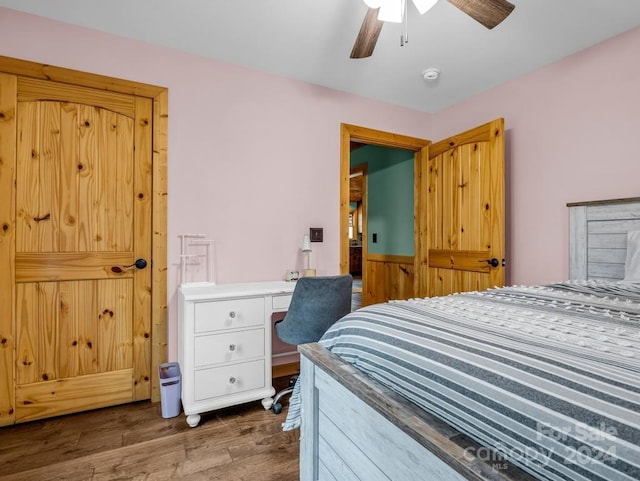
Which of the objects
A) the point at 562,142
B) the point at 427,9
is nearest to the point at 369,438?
the point at 427,9

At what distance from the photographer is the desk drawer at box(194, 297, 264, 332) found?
204cm

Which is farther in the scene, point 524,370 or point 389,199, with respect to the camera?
point 389,199

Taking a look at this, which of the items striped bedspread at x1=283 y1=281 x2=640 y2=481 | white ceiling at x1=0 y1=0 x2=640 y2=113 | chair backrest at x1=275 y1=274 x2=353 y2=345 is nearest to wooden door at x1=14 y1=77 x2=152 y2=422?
white ceiling at x1=0 y1=0 x2=640 y2=113

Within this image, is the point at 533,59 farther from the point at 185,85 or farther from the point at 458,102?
the point at 185,85

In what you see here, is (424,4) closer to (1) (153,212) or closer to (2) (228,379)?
(1) (153,212)

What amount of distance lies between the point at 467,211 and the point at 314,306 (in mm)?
1739

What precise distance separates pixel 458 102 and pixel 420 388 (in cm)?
321

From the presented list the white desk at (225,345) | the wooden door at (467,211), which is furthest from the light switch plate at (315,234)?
the wooden door at (467,211)

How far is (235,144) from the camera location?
261 cm

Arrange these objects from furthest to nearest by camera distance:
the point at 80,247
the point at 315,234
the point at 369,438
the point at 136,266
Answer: the point at 315,234 < the point at 136,266 < the point at 80,247 < the point at 369,438

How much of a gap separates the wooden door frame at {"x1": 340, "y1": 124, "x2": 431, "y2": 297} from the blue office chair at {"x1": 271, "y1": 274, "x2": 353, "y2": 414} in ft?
3.15

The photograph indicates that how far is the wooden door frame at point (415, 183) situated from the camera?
304 centimetres

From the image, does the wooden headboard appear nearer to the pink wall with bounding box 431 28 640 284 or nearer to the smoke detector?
the pink wall with bounding box 431 28 640 284

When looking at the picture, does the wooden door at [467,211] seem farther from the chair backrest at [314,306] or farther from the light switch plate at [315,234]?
the chair backrest at [314,306]
